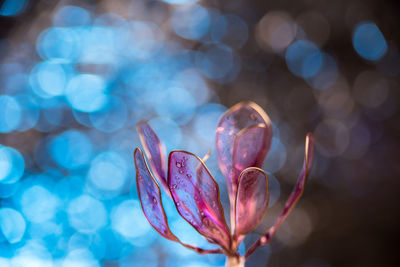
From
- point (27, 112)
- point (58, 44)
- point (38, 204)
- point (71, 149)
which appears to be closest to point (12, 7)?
point (58, 44)

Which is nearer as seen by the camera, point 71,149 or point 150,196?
point 150,196

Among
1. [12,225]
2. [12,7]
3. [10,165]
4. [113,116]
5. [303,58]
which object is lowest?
[12,225]

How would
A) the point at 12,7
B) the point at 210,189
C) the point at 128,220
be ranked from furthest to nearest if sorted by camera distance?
the point at 128,220 < the point at 12,7 < the point at 210,189

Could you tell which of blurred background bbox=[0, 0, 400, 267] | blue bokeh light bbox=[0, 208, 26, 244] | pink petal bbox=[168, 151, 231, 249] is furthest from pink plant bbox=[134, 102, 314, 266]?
blue bokeh light bbox=[0, 208, 26, 244]

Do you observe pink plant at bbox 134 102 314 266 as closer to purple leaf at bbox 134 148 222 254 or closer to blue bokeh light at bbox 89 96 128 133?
purple leaf at bbox 134 148 222 254

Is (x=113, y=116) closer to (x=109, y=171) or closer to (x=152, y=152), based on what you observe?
(x=109, y=171)
